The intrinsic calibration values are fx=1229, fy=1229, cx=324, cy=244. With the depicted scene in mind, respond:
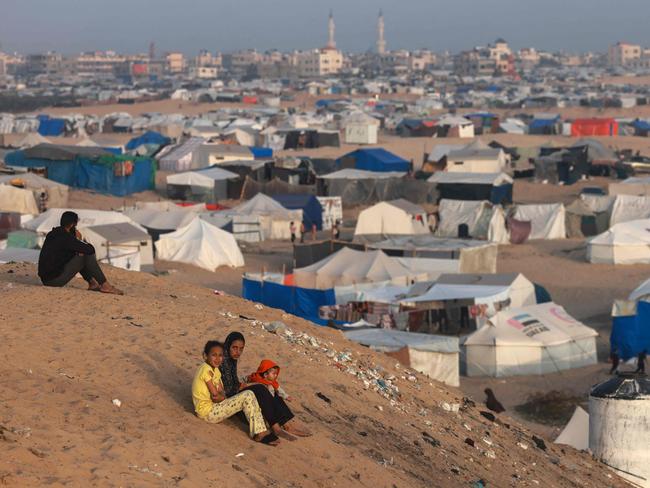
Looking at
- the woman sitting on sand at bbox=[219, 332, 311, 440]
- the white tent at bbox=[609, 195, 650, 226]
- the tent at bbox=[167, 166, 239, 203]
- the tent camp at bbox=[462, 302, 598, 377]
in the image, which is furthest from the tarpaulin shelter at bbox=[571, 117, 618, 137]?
the woman sitting on sand at bbox=[219, 332, 311, 440]

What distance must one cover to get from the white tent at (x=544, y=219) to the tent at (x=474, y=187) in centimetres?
Result: 368

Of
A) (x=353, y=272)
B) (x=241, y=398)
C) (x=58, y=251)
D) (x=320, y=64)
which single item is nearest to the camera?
(x=241, y=398)

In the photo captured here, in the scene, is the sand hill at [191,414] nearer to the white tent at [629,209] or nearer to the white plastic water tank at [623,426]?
the white plastic water tank at [623,426]

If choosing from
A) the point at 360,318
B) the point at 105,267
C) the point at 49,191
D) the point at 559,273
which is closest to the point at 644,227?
the point at 559,273

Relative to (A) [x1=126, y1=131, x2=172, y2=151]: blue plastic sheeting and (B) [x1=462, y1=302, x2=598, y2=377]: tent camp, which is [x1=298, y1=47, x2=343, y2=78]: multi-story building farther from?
(B) [x1=462, y1=302, x2=598, y2=377]: tent camp

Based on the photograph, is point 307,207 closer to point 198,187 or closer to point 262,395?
point 198,187

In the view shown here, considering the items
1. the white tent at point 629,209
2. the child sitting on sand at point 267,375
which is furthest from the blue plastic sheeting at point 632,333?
the white tent at point 629,209

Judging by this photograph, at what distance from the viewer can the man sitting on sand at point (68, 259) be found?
9750 mm

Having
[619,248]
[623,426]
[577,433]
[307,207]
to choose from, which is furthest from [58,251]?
[307,207]

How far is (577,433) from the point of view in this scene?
12891 millimetres

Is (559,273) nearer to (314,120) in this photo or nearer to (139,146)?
(139,146)

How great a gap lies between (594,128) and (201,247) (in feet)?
142

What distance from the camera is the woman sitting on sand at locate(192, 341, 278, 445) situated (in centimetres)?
721

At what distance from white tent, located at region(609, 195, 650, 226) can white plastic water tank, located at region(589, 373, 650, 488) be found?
74.1 feet
